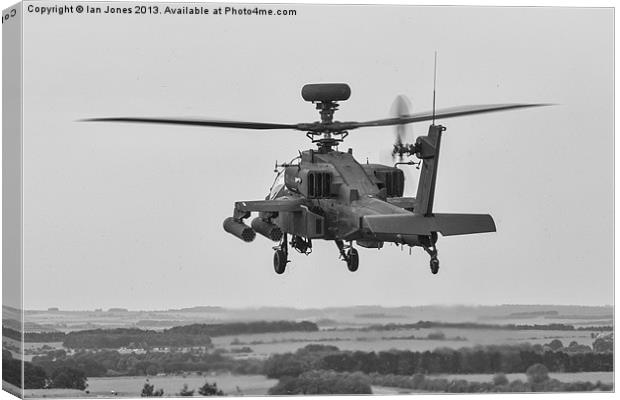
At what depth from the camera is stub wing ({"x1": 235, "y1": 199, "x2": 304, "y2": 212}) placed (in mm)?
26219

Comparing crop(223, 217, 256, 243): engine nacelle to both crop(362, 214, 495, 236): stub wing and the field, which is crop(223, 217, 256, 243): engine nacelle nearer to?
crop(362, 214, 495, 236): stub wing

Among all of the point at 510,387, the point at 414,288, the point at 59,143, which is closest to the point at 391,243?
the point at 414,288

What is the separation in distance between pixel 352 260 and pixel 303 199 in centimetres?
105

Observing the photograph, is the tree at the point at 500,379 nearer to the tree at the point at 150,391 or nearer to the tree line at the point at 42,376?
the tree at the point at 150,391

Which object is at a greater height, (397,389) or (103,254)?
(103,254)

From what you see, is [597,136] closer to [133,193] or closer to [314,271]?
[314,271]

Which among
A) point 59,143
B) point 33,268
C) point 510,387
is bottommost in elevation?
point 510,387

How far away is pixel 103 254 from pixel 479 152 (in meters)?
5.31

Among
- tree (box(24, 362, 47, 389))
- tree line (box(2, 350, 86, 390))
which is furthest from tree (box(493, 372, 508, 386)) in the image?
tree (box(24, 362, 47, 389))

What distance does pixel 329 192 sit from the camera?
1039 inches

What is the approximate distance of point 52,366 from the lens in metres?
26.0

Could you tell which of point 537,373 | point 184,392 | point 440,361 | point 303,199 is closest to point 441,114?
point 303,199

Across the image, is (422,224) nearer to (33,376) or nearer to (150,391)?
(150,391)

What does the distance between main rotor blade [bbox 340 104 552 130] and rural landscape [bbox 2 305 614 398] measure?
250 cm
